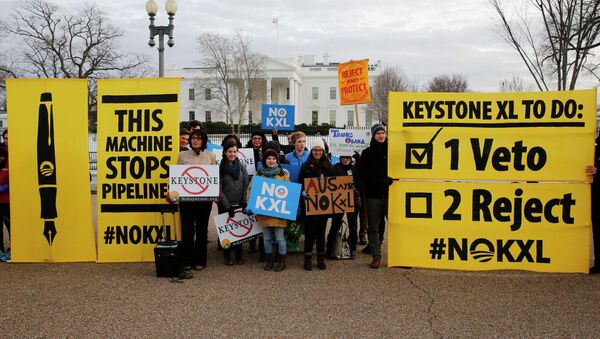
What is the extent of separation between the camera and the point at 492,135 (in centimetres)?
696

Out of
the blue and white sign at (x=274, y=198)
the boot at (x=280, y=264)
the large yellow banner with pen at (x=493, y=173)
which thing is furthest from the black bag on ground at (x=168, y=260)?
the large yellow banner with pen at (x=493, y=173)

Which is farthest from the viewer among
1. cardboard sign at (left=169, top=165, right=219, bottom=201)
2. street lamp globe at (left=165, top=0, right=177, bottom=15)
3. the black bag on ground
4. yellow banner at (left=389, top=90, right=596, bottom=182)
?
street lamp globe at (left=165, top=0, right=177, bottom=15)

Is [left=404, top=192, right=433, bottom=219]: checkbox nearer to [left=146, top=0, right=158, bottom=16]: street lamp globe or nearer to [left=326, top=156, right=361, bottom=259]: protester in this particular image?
[left=326, top=156, right=361, bottom=259]: protester

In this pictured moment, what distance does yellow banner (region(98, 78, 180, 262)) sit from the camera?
296 inches

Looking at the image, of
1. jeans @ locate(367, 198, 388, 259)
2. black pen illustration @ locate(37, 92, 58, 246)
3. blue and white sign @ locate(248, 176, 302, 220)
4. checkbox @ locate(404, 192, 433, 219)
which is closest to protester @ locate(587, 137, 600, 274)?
checkbox @ locate(404, 192, 433, 219)

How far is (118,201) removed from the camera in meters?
7.54

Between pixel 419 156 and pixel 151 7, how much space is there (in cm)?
1325

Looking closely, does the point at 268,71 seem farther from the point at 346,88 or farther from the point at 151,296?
the point at 151,296

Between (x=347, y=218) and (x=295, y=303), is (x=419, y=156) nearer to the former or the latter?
(x=347, y=218)

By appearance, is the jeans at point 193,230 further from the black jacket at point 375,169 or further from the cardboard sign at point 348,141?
the cardboard sign at point 348,141

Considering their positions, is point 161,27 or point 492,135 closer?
point 492,135

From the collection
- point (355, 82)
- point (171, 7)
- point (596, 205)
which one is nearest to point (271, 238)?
point (596, 205)

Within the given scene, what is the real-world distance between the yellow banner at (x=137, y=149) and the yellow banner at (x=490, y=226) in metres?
3.30

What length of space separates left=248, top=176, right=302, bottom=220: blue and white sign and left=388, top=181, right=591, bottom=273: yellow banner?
52.6 inches
